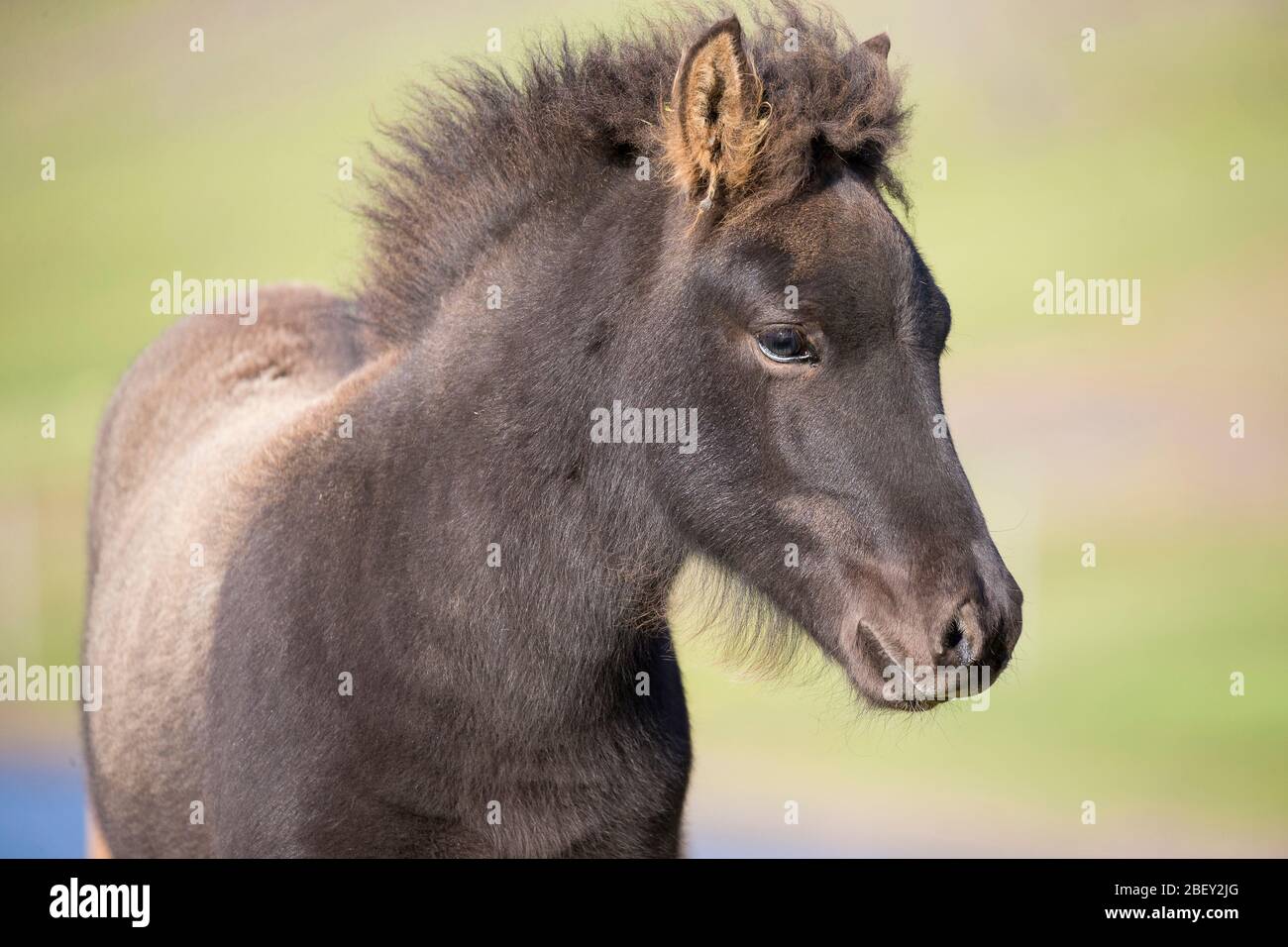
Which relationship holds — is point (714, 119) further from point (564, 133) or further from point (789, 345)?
point (789, 345)

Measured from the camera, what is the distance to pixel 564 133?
4586 millimetres

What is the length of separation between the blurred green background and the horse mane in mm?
942

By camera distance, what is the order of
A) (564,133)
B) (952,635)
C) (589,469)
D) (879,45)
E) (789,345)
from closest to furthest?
(952,635) < (789,345) < (589,469) < (564,133) < (879,45)

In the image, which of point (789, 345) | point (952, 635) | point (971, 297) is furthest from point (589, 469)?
point (971, 297)

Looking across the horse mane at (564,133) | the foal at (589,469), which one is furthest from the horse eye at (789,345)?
the horse mane at (564,133)

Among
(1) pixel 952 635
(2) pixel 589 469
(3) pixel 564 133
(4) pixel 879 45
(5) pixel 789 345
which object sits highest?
(4) pixel 879 45

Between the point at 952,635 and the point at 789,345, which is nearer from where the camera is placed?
the point at 952,635

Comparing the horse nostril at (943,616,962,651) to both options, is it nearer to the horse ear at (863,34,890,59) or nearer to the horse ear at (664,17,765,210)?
the horse ear at (664,17,765,210)

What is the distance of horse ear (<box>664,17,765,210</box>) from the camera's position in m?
4.02

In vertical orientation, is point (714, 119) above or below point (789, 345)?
above

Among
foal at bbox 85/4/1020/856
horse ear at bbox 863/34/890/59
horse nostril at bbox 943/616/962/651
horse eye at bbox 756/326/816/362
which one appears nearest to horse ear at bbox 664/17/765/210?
foal at bbox 85/4/1020/856

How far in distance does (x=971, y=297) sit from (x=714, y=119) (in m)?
18.2

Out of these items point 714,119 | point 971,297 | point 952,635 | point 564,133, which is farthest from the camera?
point 971,297

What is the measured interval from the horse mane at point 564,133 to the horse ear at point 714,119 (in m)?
0.07
